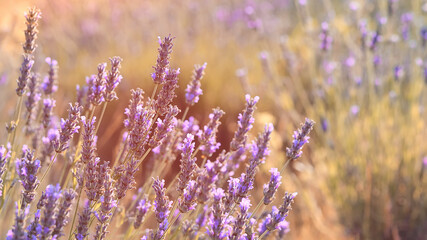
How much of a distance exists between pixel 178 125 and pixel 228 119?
278 centimetres

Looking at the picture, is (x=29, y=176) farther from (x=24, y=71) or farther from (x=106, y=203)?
(x=24, y=71)

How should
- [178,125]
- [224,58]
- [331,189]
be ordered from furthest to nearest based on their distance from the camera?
[224,58], [331,189], [178,125]

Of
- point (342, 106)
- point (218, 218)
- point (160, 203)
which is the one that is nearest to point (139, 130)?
point (160, 203)

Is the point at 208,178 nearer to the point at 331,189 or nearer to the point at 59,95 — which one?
the point at 331,189

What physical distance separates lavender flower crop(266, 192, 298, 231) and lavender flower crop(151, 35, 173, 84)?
16.9 inches

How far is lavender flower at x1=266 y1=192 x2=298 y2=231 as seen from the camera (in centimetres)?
124

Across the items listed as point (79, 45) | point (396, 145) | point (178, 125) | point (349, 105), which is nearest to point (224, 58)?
point (79, 45)

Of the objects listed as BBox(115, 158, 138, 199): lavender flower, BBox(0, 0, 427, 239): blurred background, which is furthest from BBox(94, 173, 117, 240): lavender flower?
BBox(0, 0, 427, 239): blurred background

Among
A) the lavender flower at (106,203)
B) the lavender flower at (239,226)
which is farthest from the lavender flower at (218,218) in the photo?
the lavender flower at (106,203)

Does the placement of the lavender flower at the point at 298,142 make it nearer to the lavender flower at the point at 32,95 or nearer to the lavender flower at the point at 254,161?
the lavender flower at the point at 254,161

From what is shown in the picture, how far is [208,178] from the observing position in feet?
3.91

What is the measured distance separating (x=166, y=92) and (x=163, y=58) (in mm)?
89

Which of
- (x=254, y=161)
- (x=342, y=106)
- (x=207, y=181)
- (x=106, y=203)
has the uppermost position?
(x=342, y=106)

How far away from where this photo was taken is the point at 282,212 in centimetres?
126
